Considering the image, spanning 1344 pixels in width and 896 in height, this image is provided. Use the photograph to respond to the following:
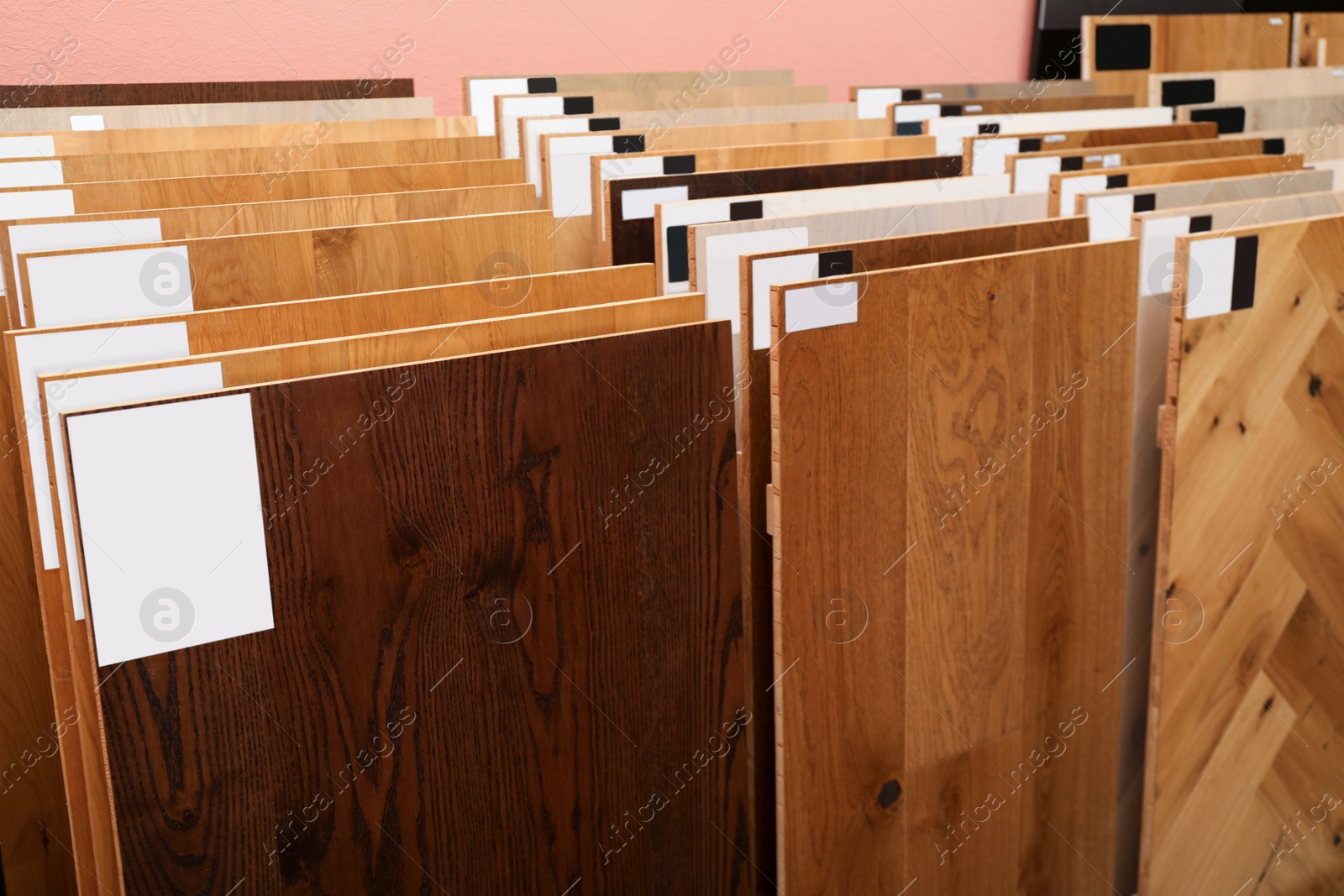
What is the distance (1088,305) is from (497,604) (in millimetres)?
765

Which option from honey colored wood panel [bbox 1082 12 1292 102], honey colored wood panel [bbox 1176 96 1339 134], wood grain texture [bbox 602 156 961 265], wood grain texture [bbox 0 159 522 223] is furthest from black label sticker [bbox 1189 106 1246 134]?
wood grain texture [bbox 0 159 522 223]

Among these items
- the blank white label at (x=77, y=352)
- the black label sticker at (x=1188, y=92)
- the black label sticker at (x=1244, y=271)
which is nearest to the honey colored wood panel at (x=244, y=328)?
the blank white label at (x=77, y=352)

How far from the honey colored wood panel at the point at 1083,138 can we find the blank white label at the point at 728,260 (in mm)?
544

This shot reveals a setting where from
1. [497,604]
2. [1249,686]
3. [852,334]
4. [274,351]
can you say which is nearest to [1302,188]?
[1249,686]

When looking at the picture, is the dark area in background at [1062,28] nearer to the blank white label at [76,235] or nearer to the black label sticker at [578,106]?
the black label sticker at [578,106]

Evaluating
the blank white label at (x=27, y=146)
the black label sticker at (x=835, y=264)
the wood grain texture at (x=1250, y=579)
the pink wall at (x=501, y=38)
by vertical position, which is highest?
the pink wall at (x=501, y=38)

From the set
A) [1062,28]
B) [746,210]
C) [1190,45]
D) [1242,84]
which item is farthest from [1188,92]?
[1062,28]

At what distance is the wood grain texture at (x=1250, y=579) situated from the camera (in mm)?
1344

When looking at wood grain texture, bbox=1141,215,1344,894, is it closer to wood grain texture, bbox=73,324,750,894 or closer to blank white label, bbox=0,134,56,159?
wood grain texture, bbox=73,324,750,894

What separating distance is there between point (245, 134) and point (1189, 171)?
140 cm

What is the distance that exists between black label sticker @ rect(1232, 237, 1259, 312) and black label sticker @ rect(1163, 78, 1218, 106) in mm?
1165

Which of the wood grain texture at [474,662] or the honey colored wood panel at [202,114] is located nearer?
the wood grain texture at [474,662]

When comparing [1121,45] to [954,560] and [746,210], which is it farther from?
[954,560]

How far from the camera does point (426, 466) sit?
106cm
